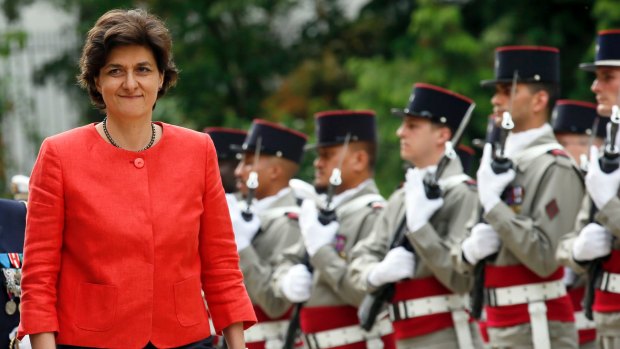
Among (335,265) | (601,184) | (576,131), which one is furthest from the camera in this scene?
(576,131)

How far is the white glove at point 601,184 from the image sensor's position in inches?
278

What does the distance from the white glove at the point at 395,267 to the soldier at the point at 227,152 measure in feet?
9.72

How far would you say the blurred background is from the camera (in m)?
15.5

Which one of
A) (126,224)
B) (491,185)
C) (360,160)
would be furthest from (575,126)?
(126,224)

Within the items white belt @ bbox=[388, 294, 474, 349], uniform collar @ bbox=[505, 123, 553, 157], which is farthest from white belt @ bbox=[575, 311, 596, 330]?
uniform collar @ bbox=[505, 123, 553, 157]

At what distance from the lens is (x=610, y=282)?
7.22 m

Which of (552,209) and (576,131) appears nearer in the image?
(552,209)

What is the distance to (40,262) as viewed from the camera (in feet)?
15.5

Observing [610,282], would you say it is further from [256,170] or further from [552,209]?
[256,170]

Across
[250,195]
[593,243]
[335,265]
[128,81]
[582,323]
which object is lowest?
[582,323]

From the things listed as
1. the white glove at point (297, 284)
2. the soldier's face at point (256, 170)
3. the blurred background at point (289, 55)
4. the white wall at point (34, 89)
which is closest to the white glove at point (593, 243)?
the white glove at point (297, 284)

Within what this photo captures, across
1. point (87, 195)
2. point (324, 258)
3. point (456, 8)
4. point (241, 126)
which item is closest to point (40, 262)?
point (87, 195)

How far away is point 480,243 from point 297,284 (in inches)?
64.8

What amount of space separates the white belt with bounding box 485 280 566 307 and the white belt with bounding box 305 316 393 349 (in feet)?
4.05
